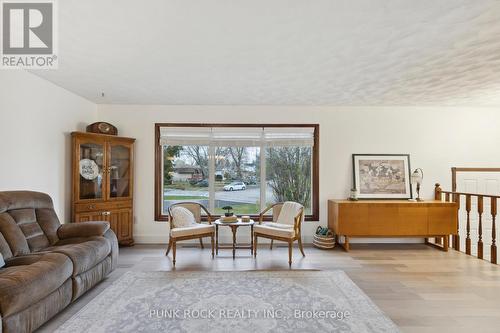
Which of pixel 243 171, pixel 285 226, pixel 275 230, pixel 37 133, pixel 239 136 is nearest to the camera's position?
pixel 37 133

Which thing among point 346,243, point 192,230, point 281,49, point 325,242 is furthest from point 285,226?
point 281,49

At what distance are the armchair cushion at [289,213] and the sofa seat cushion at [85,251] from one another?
256cm

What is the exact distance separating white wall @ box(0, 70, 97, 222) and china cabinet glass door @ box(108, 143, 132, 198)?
1.95 ft

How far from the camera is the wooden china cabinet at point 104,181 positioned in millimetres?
4016

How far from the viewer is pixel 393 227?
4414mm

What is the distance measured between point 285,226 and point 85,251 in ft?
8.66

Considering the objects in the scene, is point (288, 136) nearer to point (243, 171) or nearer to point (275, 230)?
point (243, 171)

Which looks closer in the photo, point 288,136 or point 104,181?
point 104,181

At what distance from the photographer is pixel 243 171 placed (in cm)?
509

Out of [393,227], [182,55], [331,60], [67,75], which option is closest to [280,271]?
[393,227]

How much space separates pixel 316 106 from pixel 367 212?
2.06 meters

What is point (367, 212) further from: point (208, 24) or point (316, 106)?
point (208, 24)

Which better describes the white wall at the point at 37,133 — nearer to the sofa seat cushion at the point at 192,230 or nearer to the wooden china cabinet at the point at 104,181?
the wooden china cabinet at the point at 104,181

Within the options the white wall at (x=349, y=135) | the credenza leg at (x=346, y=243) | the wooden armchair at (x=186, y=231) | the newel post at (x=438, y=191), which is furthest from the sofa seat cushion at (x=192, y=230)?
the newel post at (x=438, y=191)
